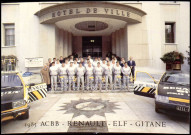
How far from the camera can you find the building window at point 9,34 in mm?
11079

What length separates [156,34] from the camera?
1002 centimetres

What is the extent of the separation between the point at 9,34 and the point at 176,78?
12672mm

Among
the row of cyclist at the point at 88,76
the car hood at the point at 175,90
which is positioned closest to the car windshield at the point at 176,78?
the car hood at the point at 175,90

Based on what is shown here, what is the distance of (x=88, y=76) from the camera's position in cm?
758

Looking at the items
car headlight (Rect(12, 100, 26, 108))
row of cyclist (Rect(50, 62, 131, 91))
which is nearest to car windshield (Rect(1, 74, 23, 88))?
car headlight (Rect(12, 100, 26, 108))

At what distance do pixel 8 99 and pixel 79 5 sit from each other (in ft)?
28.5

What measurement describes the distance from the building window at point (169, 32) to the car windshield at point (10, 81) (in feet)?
36.1

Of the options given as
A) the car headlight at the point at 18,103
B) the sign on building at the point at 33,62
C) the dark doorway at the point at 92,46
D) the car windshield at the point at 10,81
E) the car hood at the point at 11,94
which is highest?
the dark doorway at the point at 92,46

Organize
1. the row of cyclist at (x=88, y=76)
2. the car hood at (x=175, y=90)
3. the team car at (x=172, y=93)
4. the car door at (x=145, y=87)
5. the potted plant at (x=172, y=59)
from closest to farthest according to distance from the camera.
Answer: the team car at (x=172, y=93) → the car hood at (x=175, y=90) → the car door at (x=145, y=87) → the row of cyclist at (x=88, y=76) → the potted plant at (x=172, y=59)

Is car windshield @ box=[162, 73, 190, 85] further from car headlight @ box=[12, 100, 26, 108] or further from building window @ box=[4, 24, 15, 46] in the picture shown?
building window @ box=[4, 24, 15, 46]

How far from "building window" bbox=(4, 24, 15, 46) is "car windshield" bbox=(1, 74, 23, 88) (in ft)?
28.5

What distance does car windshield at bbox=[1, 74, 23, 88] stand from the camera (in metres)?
3.80

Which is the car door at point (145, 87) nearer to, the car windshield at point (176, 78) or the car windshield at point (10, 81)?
the car windshield at point (176, 78)

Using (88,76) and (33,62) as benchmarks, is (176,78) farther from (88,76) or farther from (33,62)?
(33,62)
